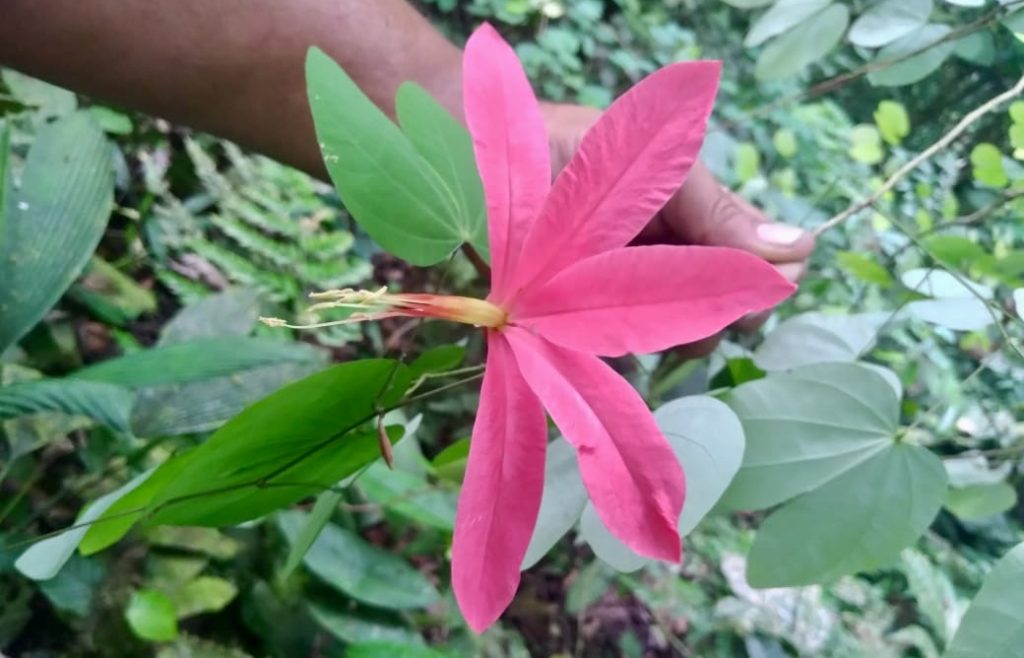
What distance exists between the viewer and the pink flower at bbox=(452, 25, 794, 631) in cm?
24

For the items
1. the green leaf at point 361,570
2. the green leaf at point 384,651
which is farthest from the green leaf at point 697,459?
the green leaf at point 361,570

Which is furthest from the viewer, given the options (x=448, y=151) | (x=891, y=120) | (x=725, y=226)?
(x=891, y=120)

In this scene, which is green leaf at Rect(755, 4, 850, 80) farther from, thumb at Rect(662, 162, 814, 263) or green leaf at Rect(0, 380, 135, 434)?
green leaf at Rect(0, 380, 135, 434)

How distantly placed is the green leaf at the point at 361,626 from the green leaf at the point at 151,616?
0.46ft

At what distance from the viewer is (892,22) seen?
596 mm

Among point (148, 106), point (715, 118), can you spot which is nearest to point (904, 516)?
point (148, 106)

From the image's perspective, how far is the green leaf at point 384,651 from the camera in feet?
2.02

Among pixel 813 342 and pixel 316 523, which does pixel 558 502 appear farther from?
pixel 813 342

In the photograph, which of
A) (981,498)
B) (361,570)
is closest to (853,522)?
(981,498)

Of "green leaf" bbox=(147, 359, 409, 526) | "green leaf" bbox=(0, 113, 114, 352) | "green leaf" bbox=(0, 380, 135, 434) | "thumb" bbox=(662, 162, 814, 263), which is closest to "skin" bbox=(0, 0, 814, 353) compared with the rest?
"thumb" bbox=(662, 162, 814, 263)

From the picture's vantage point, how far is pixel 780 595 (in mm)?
987

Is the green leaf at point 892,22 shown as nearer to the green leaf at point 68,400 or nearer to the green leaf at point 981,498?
the green leaf at point 981,498

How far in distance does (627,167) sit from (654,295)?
49 mm

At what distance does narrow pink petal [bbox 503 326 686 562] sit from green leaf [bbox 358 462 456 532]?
0.46 m
